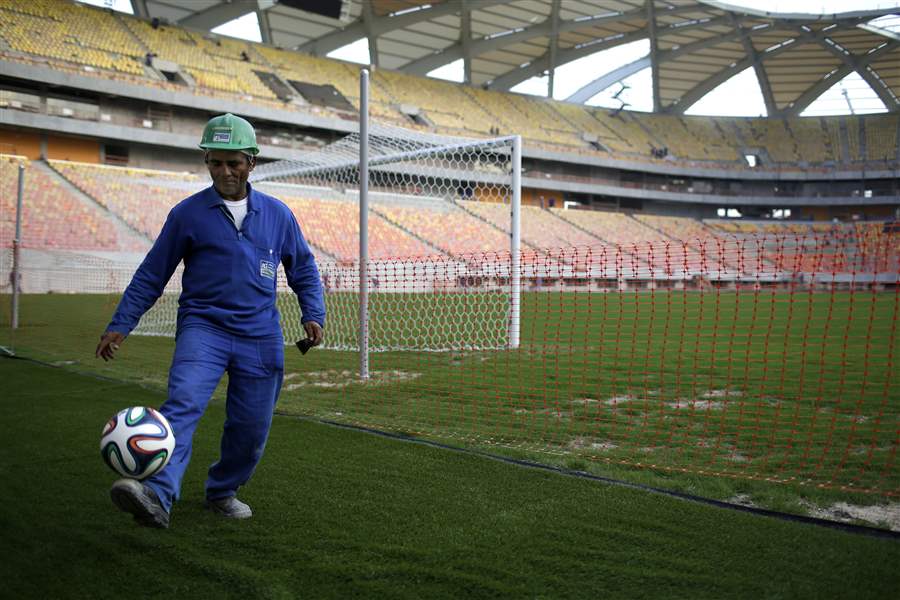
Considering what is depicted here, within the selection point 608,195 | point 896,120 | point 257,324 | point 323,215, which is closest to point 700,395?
point 257,324

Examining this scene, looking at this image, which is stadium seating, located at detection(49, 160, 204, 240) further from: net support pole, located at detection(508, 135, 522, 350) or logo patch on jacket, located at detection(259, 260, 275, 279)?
logo patch on jacket, located at detection(259, 260, 275, 279)

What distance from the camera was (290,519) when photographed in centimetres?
359

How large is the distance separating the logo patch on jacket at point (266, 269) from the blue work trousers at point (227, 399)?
312mm

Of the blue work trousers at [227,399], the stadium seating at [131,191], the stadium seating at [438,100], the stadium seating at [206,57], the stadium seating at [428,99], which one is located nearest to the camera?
the blue work trousers at [227,399]

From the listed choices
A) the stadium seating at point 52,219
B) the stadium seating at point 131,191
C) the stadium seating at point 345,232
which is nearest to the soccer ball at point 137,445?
the stadium seating at point 345,232

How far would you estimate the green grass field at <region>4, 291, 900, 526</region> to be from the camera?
4715mm

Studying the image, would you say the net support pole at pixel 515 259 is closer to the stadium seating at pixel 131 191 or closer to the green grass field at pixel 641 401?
the green grass field at pixel 641 401

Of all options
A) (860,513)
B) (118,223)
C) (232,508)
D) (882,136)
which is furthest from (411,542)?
(882,136)

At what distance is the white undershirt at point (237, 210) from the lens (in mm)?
3463

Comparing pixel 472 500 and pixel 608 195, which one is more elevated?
pixel 608 195

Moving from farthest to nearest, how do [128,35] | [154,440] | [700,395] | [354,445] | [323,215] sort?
[128,35]
[323,215]
[700,395]
[354,445]
[154,440]

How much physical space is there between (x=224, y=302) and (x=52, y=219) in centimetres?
2754

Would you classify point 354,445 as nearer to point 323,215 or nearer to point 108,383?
point 108,383

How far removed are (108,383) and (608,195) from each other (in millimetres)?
52411
